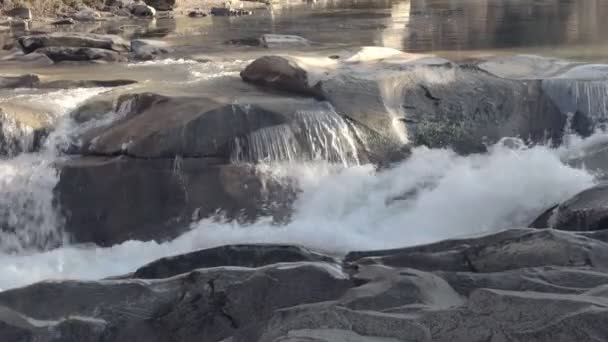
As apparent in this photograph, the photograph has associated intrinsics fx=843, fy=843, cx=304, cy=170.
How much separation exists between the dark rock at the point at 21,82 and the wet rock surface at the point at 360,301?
5605 mm

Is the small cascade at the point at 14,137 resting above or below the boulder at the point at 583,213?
above

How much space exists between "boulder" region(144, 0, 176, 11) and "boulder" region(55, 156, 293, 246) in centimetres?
2153

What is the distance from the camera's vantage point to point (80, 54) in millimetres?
12719

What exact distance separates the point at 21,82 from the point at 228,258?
208 inches

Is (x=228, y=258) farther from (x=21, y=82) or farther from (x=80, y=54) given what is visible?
(x=80, y=54)

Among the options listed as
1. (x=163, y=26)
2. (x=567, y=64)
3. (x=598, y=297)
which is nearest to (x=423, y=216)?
(x=598, y=297)

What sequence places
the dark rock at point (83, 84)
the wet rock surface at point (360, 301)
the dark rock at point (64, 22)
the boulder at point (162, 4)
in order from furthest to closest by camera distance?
the boulder at point (162, 4) → the dark rock at point (64, 22) → the dark rock at point (83, 84) → the wet rock surface at point (360, 301)

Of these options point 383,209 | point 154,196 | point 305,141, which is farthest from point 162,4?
point 383,209

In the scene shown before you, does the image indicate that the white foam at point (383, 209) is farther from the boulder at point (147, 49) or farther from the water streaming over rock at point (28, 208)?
the boulder at point (147, 49)

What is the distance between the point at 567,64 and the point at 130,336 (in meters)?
7.09

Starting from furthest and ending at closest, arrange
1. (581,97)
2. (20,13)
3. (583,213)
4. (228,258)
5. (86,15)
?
1. (20,13)
2. (86,15)
3. (581,97)
4. (583,213)
5. (228,258)

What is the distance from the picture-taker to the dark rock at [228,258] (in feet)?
19.1

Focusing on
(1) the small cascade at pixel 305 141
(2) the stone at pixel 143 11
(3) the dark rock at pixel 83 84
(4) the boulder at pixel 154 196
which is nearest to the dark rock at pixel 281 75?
(1) the small cascade at pixel 305 141

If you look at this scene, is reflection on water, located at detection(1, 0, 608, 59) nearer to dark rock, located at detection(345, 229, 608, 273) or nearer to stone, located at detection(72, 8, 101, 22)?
stone, located at detection(72, 8, 101, 22)
